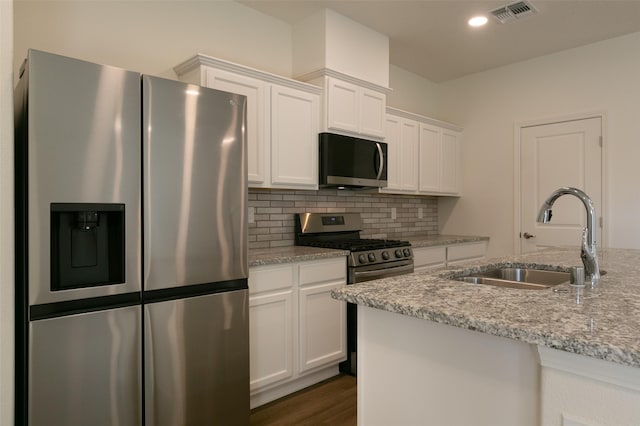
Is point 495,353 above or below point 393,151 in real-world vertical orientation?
below

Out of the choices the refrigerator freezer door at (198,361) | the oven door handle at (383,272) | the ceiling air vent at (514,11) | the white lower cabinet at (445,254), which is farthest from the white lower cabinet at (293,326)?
the ceiling air vent at (514,11)

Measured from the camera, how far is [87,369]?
1639 millimetres

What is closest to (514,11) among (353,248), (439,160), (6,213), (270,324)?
(439,160)

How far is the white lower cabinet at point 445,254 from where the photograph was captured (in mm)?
3697

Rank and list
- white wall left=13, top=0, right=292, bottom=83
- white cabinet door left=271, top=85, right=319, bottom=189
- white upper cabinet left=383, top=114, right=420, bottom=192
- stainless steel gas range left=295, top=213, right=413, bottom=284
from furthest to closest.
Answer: white upper cabinet left=383, top=114, right=420, bottom=192 → stainless steel gas range left=295, top=213, right=413, bottom=284 → white cabinet door left=271, top=85, right=319, bottom=189 → white wall left=13, top=0, right=292, bottom=83

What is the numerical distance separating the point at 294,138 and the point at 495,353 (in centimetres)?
223

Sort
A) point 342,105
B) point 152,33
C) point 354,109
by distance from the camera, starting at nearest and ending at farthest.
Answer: point 152,33
point 342,105
point 354,109

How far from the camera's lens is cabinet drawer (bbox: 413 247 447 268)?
12.0ft

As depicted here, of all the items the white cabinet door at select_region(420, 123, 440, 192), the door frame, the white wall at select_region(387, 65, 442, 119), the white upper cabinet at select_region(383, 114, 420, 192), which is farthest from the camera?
the white wall at select_region(387, 65, 442, 119)

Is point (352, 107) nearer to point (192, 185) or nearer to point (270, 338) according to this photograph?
point (192, 185)

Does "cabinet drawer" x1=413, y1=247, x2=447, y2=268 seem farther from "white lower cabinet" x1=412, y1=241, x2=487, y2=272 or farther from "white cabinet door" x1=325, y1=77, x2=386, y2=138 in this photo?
"white cabinet door" x1=325, y1=77, x2=386, y2=138

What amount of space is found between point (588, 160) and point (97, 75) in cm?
414

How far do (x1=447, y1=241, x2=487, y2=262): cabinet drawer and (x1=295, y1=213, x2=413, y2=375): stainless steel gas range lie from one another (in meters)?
0.83

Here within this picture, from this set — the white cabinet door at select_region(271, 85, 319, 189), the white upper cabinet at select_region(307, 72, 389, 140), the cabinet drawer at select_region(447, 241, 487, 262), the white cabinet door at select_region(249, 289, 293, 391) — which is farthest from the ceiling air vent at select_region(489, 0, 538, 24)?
the white cabinet door at select_region(249, 289, 293, 391)
